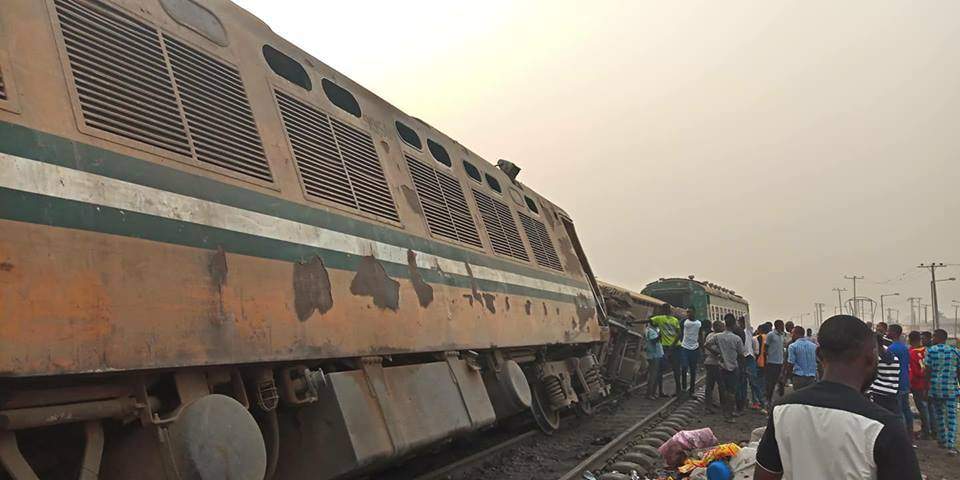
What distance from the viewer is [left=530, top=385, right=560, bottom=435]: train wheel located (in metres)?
8.73

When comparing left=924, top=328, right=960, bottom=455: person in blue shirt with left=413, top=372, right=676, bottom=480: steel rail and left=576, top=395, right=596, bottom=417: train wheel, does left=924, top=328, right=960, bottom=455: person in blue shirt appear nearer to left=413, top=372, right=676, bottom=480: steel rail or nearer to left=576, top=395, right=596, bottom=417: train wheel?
left=576, top=395, right=596, bottom=417: train wheel

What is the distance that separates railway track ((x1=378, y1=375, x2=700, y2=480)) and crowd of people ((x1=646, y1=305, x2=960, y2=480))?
1.68 metres

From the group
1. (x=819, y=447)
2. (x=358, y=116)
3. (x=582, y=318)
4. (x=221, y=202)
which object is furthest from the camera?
(x=582, y=318)

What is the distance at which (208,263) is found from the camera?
339 cm

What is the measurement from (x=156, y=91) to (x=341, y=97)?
2.07 meters

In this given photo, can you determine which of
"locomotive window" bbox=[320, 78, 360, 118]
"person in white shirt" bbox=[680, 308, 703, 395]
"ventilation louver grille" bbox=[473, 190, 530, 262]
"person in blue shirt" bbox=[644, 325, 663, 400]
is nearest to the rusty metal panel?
"locomotive window" bbox=[320, 78, 360, 118]

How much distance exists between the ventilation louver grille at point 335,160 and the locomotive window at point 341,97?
218mm

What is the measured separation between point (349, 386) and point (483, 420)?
65.5 inches

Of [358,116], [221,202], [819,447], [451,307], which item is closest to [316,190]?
[221,202]

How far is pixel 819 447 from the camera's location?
2.43 meters

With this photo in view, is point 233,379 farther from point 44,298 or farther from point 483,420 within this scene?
point 483,420

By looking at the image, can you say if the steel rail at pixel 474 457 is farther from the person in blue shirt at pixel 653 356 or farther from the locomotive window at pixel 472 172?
the person in blue shirt at pixel 653 356

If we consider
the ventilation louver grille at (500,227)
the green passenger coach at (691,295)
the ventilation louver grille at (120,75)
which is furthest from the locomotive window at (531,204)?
the green passenger coach at (691,295)

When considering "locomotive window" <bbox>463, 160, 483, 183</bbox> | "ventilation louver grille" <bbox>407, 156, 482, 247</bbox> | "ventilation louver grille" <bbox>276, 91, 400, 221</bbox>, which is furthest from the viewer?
"locomotive window" <bbox>463, 160, 483, 183</bbox>
